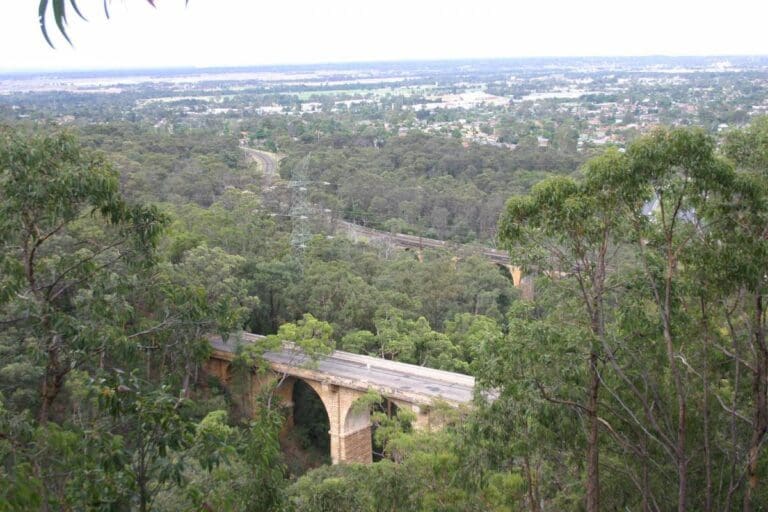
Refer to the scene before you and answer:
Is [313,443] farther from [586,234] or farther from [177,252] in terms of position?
[586,234]

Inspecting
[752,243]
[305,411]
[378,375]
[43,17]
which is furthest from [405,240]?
[43,17]

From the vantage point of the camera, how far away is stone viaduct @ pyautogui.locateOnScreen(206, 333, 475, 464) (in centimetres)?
1641

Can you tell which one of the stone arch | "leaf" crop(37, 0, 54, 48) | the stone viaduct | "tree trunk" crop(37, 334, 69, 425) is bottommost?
the stone arch

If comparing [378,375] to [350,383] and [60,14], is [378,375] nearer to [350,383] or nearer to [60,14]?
[350,383]

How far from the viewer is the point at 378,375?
17641 mm

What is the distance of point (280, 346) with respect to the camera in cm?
1716

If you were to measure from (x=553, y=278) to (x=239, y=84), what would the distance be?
168912 millimetres

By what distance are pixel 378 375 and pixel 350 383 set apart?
742mm

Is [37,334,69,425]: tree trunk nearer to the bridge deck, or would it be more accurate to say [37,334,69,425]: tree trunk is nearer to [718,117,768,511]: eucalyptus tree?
[718,117,768,511]: eucalyptus tree

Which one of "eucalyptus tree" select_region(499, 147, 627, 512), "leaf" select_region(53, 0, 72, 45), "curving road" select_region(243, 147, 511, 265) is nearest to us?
"leaf" select_region(53, 0, 72, 45)

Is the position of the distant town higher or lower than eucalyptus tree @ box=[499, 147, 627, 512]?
lower

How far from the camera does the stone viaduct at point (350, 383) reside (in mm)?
16406

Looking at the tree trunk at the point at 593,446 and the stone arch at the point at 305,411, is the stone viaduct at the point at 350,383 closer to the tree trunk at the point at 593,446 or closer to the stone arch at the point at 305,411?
the stone arch at the point at 305,411

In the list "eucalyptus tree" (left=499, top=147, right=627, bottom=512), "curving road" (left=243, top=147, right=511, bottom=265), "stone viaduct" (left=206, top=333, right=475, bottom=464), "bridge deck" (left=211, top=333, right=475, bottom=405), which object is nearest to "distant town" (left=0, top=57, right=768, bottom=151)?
"curving road" (left=243, top=147, right=511, bottom=265)
